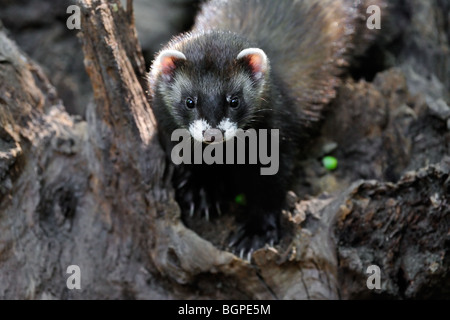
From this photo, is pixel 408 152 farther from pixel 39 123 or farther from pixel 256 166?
pixel 39 123

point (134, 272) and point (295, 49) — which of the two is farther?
point (295, 49)

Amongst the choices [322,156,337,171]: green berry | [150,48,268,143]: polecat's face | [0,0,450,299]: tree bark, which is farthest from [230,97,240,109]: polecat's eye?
[322,156,337,171]: green berry

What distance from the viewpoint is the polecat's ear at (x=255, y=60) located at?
134 inches

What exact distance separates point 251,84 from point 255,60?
158 mm

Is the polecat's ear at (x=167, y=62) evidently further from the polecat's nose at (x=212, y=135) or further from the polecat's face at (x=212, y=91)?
the polecat's nose at (x=212, y=135)

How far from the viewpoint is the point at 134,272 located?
12.1ft

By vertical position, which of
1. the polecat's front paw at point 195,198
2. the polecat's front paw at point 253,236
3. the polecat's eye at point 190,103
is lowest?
the polecat's front paw at point 253,236

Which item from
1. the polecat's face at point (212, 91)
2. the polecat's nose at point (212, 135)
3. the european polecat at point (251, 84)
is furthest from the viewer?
the european polecat at point (251, 84)

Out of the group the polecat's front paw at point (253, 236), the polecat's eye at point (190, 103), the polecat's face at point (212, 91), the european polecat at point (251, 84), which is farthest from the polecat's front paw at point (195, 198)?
the polecat's eye at point (190, 103)

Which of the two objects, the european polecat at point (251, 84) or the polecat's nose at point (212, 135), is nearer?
the polecat's nose at point (212, 135)

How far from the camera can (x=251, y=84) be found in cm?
354

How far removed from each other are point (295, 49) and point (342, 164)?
100 cm
